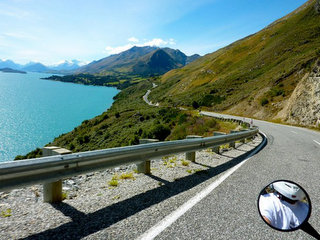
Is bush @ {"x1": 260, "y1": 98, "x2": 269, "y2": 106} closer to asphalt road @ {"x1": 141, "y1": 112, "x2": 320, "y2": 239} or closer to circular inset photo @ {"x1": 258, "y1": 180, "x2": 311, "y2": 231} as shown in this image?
asphalt road @ {"x1": 141, "y1": 112, "x2": 320, "y2": 239}

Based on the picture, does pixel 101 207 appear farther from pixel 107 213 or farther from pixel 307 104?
pixel 307 104

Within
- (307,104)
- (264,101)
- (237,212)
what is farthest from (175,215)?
(264,101)

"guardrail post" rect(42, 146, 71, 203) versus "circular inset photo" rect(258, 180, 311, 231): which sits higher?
"circular inset photo" rect(258, 180, 311, 231)

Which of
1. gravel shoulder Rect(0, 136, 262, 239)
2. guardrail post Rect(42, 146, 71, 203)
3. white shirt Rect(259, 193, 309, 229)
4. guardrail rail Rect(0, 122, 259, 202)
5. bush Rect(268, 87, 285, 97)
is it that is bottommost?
gravel shoulder Rect(0, 136, 262, 239)

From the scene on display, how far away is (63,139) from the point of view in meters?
56.2

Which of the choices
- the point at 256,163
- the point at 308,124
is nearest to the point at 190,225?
the point at 256,163

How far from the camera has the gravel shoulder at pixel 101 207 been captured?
114 inches

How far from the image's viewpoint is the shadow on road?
2.84m

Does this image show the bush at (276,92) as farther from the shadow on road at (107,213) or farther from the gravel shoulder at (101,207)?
the shadow on road at (107,213)


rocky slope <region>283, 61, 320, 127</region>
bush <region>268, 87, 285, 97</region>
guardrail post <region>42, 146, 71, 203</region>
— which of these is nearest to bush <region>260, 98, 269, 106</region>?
bush <region>268, 87, 285, 97</region>

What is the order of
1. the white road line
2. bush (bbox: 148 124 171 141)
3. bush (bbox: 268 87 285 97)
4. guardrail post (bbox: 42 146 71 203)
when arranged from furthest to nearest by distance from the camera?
bush (bbox: 268 87 285 97) < bush (bbox: 148 124 171 141) < guardrail post (bbox: 42 146 71 203) < the white road line

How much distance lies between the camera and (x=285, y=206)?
156 centimetres

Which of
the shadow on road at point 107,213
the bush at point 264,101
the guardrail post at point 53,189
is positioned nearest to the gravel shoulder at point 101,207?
the shadow on road at point 107,213

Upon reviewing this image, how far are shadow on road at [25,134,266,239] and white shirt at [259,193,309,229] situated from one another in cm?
197
